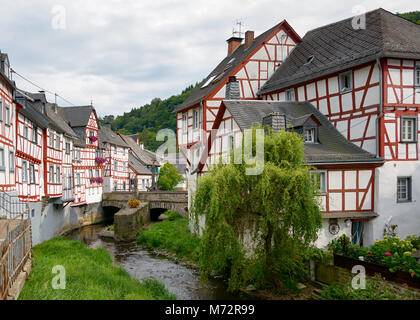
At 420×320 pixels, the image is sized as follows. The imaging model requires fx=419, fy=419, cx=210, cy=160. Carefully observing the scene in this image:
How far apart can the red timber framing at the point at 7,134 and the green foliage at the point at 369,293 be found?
1188 centimetres

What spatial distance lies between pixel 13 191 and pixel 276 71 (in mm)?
15346

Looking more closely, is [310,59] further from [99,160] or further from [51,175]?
[99,160]

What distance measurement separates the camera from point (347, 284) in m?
12.6

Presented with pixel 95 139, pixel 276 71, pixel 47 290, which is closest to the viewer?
pixel 47 290

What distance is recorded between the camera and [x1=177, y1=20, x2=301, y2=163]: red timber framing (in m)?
23.4

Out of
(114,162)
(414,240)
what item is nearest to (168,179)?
(114,162)

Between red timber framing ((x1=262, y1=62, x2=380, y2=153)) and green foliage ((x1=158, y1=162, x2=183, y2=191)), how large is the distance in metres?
28.1

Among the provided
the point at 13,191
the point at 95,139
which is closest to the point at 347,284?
the point at 13,191

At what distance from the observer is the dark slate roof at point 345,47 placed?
55.1 ft

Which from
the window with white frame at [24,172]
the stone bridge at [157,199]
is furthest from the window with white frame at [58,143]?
the stone bridge at [157,199]

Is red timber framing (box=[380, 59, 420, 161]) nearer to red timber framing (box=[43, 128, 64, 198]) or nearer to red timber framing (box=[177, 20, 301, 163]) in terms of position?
red timber framing (box=[177, 20, 301, 163])

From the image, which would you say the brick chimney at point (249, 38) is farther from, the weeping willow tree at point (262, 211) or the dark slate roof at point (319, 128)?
the weeping willow tree at point (262, 211)

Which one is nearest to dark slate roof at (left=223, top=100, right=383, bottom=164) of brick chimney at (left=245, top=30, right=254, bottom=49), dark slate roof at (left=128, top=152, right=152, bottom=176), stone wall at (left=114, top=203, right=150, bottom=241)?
brick chimney at (left=245, top=30, right=254, bottom=49)

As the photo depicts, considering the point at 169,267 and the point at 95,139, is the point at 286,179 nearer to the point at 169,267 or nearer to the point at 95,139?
the point at 169,267
